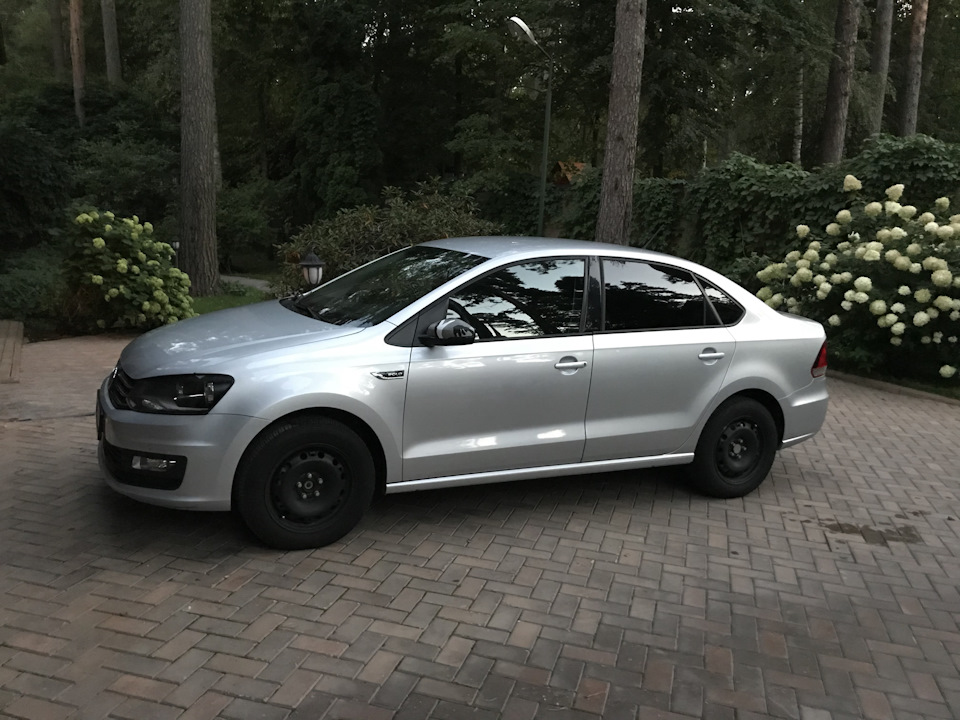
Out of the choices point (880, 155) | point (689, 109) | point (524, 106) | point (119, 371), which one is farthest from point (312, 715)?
point (524, 106)

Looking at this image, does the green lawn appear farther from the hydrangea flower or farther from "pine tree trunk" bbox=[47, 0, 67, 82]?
"pine tree trunk" bbox=[47, 0, 67, 82]

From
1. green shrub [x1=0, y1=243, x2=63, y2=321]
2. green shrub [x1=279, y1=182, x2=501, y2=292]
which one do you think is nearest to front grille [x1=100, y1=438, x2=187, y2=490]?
green shrub [x1=0, y1=243, x2=63, y2=321]

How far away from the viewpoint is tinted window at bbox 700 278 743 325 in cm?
539

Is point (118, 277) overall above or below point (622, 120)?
below

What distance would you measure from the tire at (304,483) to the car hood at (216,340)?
0.47 m

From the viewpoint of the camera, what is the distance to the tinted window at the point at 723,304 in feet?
17.7

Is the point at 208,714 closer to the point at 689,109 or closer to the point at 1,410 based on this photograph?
the point at 1,410

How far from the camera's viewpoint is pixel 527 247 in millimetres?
5113

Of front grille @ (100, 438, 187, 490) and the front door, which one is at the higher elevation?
the front door

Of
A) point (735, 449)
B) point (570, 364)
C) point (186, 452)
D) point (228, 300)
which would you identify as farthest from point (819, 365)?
point (228, 300)

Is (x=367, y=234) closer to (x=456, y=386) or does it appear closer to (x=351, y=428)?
(x=456, y=386)

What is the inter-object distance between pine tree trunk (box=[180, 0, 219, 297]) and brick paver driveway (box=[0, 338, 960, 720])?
903 cm

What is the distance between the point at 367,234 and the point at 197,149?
388 cm

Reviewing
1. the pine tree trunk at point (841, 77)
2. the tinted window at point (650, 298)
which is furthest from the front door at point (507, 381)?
the pine tree trunk at point (841, 77)
